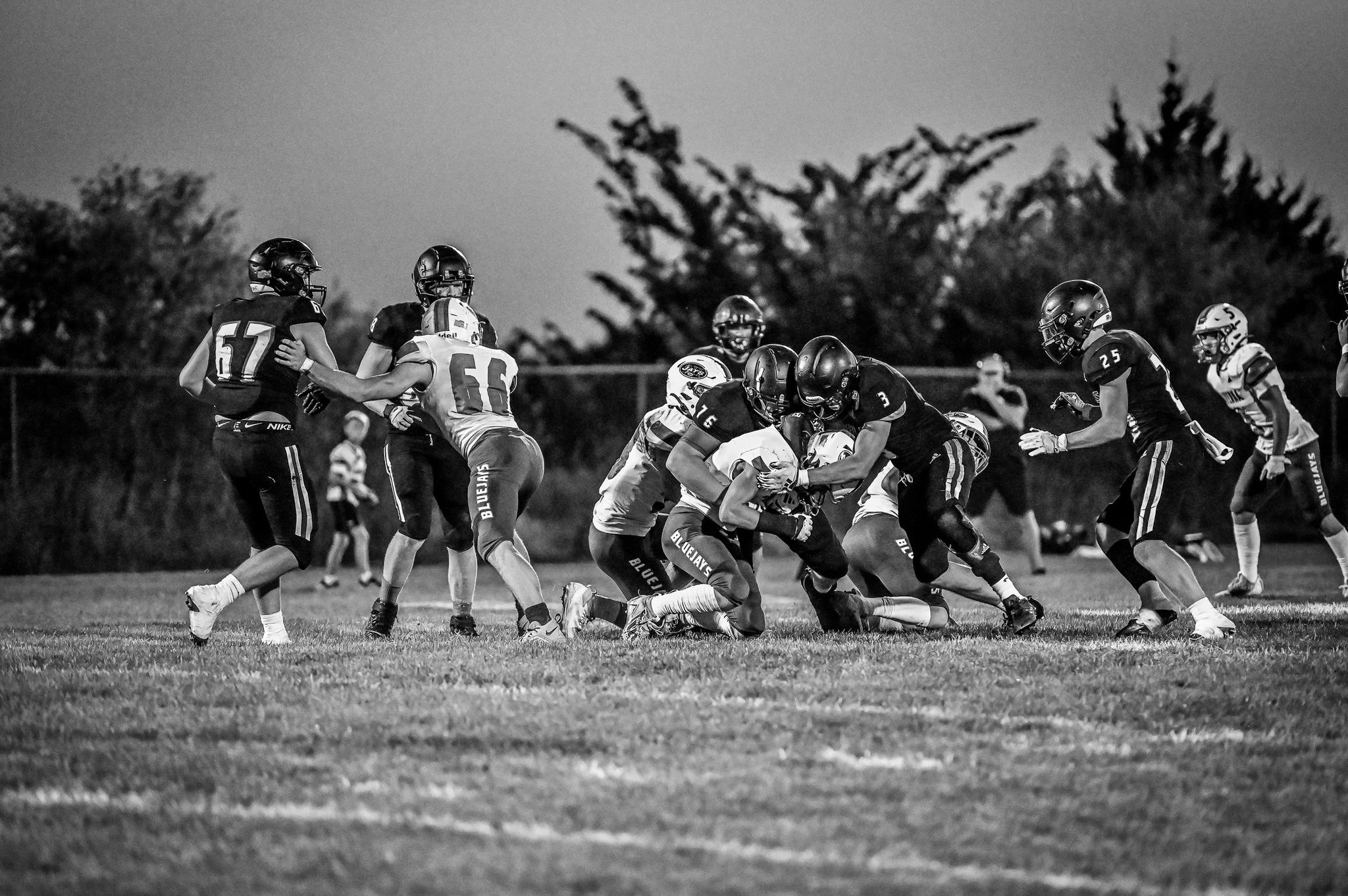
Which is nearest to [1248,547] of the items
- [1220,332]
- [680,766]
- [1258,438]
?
[1258,438]

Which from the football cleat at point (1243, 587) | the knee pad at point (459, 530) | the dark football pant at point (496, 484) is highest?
the dark football pant at point (496, 484)

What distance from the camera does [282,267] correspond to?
26.2 feet

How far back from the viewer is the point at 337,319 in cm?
2856

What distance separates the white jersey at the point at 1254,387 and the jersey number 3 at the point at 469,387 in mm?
5490

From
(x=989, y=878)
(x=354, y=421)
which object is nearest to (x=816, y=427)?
(x=989, y=878)

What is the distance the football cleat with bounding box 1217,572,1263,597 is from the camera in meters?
11.4

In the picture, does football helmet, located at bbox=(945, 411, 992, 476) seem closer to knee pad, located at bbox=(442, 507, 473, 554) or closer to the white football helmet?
the white football helmet

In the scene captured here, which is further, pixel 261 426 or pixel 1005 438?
pixel 1005 438

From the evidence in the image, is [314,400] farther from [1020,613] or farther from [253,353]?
[1020,613]

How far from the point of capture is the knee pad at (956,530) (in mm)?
8328

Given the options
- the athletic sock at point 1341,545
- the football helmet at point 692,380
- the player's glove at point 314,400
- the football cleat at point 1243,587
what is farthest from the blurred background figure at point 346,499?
the athletic sock at point 1341,545

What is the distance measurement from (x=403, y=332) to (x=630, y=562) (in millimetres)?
1945

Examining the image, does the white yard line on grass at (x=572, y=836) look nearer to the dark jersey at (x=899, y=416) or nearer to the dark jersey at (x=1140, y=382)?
the dark jersey at (x=899, y=416)

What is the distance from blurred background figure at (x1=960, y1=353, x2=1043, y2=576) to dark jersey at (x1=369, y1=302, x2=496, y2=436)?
23.6 feet
